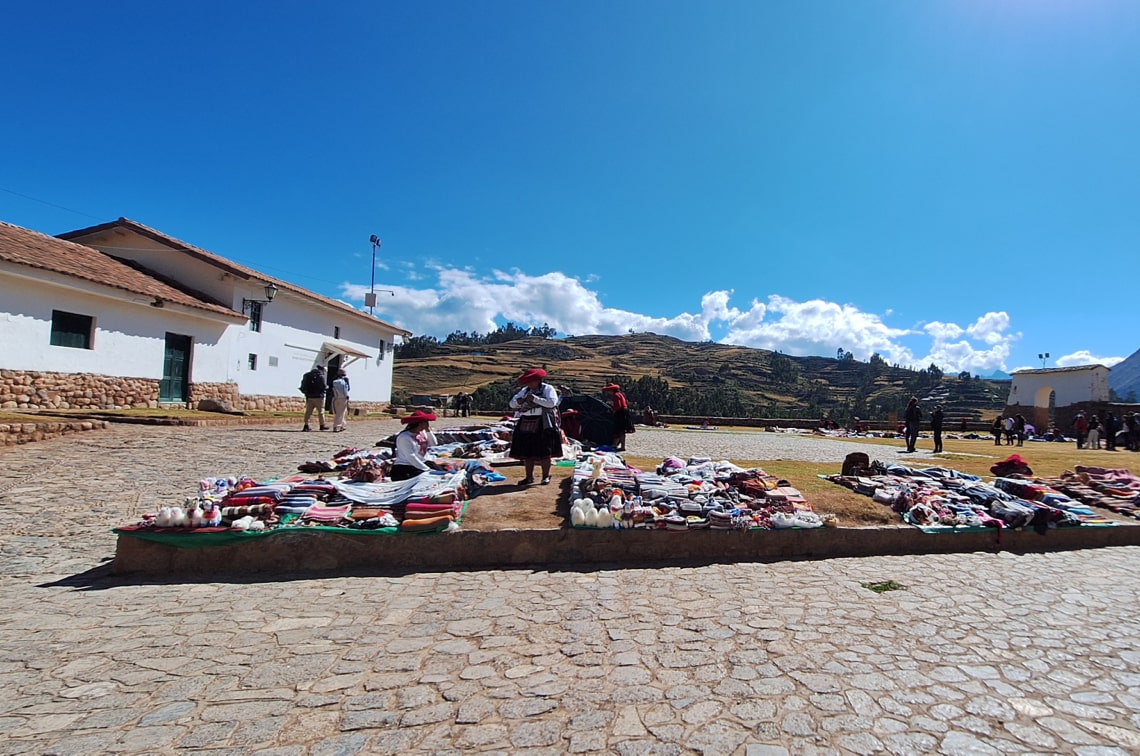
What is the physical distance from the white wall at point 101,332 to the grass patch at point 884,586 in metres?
19.1

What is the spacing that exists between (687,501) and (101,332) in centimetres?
1832

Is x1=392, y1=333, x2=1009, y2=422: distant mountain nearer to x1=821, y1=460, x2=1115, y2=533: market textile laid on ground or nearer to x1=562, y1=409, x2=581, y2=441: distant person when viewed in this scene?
x1=562, y1=409, x2=581, y2=441: distant person

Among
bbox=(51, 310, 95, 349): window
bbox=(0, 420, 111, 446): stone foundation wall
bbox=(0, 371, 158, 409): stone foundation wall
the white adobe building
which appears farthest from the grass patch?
bbox=(51, 310, 95, 349): window

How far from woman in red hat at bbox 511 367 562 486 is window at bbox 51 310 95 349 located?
608 inches

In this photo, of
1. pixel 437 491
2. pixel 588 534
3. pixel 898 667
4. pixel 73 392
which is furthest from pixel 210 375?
pixel 898 667

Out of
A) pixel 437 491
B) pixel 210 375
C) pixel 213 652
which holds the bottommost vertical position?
pixel 213 652

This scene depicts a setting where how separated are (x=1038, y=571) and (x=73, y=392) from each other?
830 inches

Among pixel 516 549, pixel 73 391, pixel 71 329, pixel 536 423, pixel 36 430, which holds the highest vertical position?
pixel 71 329

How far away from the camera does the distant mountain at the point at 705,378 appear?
6462 centimetres

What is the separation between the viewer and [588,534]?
550cm

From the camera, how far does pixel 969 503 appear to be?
23.4 feet

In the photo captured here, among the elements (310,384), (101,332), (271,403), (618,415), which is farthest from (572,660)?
(271,403)

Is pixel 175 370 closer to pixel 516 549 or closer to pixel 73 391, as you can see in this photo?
pixel 73 391

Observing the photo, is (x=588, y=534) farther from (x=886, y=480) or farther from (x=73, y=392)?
(x=73, y=392)
